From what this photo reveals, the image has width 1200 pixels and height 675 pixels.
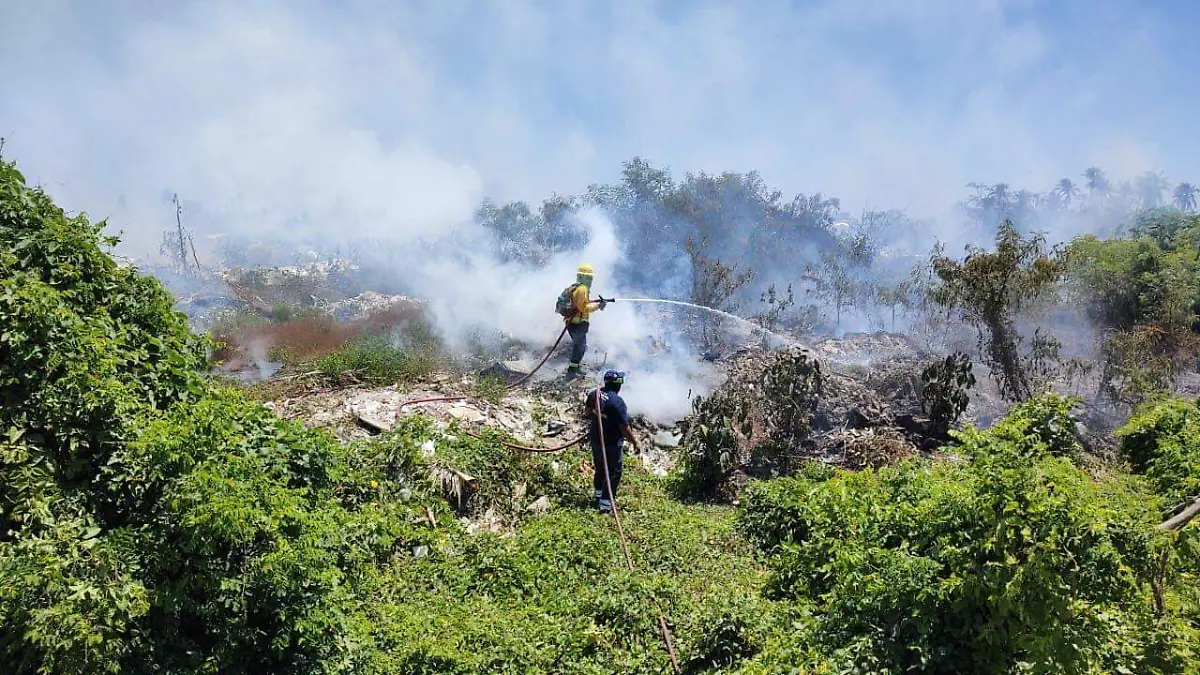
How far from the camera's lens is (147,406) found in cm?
464

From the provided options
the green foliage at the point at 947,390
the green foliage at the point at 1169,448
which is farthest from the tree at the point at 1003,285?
the green foliage at the point at 1169,448

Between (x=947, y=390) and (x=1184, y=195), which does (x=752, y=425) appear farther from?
(x=1184, y=195)

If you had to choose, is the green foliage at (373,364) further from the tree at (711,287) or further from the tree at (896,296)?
the tree at (896,296)

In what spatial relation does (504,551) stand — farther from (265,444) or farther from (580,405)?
(580,405)

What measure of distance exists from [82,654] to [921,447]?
10384 mm

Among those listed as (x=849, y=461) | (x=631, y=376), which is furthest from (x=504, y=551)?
(x=631, y=376)

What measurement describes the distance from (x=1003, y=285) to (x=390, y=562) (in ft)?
35.5

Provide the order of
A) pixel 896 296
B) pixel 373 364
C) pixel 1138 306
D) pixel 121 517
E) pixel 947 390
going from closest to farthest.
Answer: pixel 121 517 < pixel 947 390 < pixel 373 364 < pixel 1138 306 < pixel 896 296

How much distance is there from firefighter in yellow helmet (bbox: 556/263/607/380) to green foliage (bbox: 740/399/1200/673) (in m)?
7.42

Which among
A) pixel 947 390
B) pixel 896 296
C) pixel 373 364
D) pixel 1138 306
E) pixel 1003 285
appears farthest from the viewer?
pixel 896 296

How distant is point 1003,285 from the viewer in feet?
38.7

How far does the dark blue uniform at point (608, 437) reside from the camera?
8047 mm

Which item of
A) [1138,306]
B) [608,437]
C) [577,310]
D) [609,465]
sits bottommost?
[609,465]

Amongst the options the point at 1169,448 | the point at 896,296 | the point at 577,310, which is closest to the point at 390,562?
the point at 577,310
